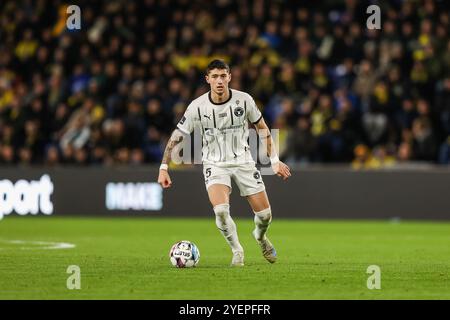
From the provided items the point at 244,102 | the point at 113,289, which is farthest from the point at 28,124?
the point at 113,289

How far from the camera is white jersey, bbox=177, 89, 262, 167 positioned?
1204 centimetres

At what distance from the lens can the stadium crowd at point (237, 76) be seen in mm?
22234

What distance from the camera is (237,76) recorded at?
75.7 ft

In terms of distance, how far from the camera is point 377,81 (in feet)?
74.5

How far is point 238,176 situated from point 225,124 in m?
0.63

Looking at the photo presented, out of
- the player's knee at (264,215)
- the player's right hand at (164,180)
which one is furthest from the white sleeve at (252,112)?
the player's right hand at (164,180)

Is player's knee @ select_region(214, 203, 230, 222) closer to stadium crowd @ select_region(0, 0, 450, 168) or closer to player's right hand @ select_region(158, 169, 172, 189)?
player's right hand @ select_region(158, 169, 172, 189)

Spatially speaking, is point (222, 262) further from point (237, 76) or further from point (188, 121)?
point (237, 76)

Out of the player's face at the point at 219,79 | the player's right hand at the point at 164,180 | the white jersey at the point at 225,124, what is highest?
the player's face at the point at 219,79

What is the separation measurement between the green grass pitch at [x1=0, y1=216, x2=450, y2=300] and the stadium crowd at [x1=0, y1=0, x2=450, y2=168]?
88.1 inches

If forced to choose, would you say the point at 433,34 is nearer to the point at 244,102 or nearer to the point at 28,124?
the point at 28,124

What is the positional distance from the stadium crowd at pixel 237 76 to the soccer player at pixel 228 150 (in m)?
9.91

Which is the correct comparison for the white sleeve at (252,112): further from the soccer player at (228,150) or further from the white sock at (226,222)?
the white sock at (226,222)

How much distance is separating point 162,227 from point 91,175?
3176mm
